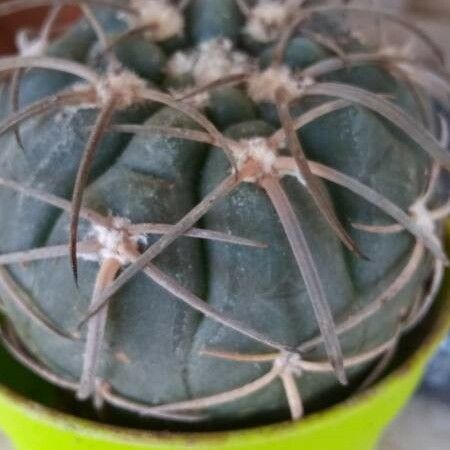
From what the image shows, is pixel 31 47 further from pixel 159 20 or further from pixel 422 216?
Answer: pixel 422 216

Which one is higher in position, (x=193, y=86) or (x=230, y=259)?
(x=193, y=86)

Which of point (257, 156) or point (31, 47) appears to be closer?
point (257, 156)

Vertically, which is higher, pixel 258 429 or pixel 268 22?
pixel 268 22

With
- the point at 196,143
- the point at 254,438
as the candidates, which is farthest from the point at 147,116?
the point at 254,438

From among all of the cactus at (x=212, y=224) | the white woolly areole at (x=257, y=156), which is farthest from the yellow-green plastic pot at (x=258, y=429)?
the white woolly areole at (x=257, y=156)

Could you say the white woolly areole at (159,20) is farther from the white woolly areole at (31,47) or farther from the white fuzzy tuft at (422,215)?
the white fuzzy tuft at (422,215)

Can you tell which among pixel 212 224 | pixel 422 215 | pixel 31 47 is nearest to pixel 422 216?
pixel 422 215

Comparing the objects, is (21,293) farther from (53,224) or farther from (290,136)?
(290,136)
